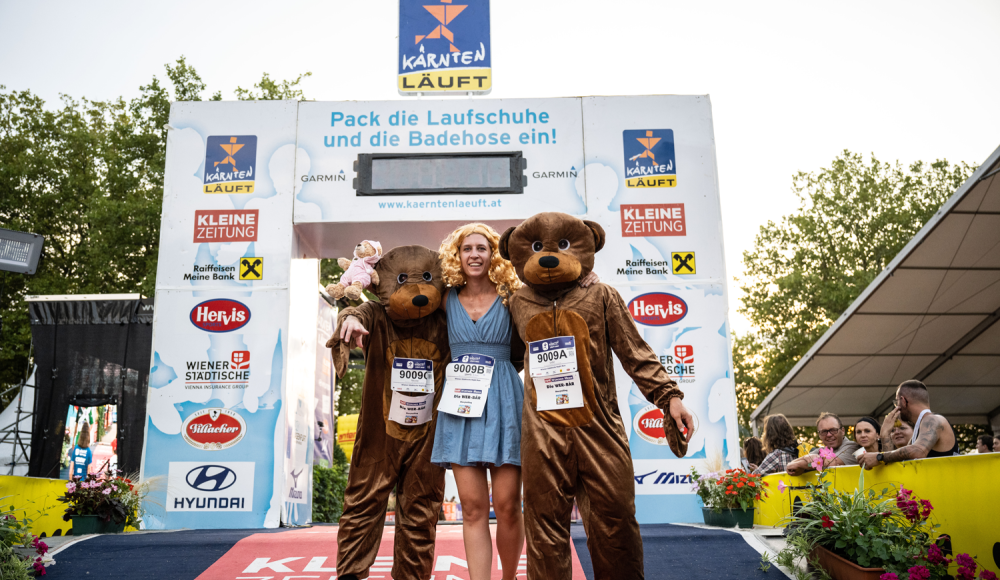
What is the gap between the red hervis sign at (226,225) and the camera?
607cm

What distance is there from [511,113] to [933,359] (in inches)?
270

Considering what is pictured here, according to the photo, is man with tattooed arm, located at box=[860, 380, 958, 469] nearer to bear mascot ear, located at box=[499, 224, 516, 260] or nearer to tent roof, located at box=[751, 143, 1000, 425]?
bear mascot ear, located at box=[499, 224, 516, 260]

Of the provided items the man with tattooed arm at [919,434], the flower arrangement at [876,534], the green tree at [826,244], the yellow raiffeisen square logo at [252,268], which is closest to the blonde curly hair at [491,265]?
the flower arrangement at [876,534]

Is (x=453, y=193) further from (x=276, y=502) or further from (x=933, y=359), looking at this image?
(x=933, y=359)

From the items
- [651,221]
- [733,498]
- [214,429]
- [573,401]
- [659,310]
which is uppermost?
[651,221]

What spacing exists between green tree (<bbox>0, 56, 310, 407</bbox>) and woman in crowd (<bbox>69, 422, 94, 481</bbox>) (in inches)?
170

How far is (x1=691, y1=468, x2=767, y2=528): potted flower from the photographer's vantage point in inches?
200

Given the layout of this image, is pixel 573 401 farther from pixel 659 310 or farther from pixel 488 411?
pixel 659 310

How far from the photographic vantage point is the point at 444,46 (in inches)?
260

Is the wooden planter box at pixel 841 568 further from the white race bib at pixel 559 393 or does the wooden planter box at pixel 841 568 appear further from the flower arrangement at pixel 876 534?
the white race bib at pixel 559 393

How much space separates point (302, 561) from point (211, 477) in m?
2.18

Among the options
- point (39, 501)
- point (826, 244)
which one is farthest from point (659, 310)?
point (826, 244)

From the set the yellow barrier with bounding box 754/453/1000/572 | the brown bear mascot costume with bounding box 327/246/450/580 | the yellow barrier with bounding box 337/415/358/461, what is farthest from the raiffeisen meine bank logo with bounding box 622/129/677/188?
the yellow barrier with bounding box 337/415/358/461

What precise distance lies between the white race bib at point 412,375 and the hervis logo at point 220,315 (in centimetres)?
326
